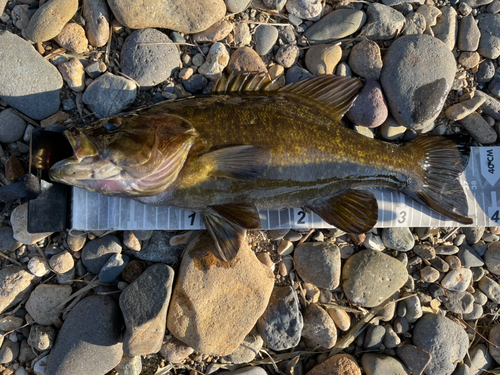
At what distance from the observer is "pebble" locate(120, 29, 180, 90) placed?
→ 370 cm

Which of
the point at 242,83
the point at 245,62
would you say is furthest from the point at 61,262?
the point at 245,62

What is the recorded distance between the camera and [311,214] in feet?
13.4

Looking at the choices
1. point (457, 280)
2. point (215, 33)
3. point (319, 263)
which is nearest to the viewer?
point (215, 33)

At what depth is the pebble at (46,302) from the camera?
12.1ft

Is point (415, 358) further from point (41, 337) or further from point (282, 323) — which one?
point (41, 337)

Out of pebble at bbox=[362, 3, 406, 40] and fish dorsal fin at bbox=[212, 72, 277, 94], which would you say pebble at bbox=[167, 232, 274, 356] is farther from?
pebble at bbox=[362, 3, 406, 40]

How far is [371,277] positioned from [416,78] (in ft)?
8.17

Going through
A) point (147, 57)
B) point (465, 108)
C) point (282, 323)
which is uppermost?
point (147, 57)

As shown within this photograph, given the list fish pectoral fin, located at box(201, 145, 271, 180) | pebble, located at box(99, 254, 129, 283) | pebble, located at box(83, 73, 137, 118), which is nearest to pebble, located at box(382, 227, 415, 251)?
fish pectoral fin, located at box(201, 145, 271, 180)

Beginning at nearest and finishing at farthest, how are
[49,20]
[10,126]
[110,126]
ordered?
[110,126] < [49,20] < [10,126]

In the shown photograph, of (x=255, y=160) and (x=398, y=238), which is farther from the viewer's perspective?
(x=398, y=238)

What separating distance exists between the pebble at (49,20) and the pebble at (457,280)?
18.0ft

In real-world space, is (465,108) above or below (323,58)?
below

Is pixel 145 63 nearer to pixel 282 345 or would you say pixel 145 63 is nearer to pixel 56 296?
pixel 56 296
